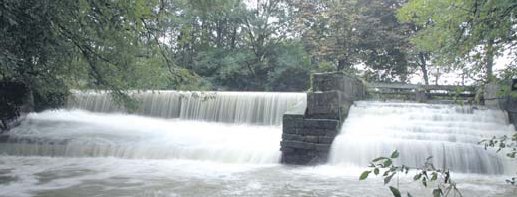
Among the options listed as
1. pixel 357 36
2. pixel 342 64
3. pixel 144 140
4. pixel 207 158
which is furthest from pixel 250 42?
pixel 207 158

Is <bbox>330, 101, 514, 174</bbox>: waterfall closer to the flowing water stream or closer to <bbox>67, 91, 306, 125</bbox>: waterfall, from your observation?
the flowing water stream

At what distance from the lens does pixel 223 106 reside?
561 inches

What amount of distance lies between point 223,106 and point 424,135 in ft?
22.3

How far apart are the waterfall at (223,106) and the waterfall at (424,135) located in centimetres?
316

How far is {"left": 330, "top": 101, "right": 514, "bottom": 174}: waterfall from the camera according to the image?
8141 millimetres

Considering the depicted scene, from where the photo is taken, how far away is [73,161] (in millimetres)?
9445

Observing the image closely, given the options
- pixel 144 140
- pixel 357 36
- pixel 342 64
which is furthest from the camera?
pixel 342 64

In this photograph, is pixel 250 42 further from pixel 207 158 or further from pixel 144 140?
pixel 207 158

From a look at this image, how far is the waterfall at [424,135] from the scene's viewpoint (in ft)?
26.7

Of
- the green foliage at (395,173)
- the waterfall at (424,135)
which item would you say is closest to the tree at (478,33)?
the green foliage at (395,173)

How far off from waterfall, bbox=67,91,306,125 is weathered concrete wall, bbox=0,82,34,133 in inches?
61.4

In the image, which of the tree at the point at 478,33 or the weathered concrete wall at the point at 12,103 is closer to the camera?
the tree at the point at 478,33

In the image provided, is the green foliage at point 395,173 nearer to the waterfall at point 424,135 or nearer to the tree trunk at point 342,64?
the waterfall at point 424,135

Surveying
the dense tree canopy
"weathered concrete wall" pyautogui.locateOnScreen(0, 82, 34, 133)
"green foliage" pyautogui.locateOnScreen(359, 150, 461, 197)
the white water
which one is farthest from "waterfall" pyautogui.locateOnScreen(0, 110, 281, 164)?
"green foliage" pyautogui.locateOnScreen(359, 150, 461, 197)
